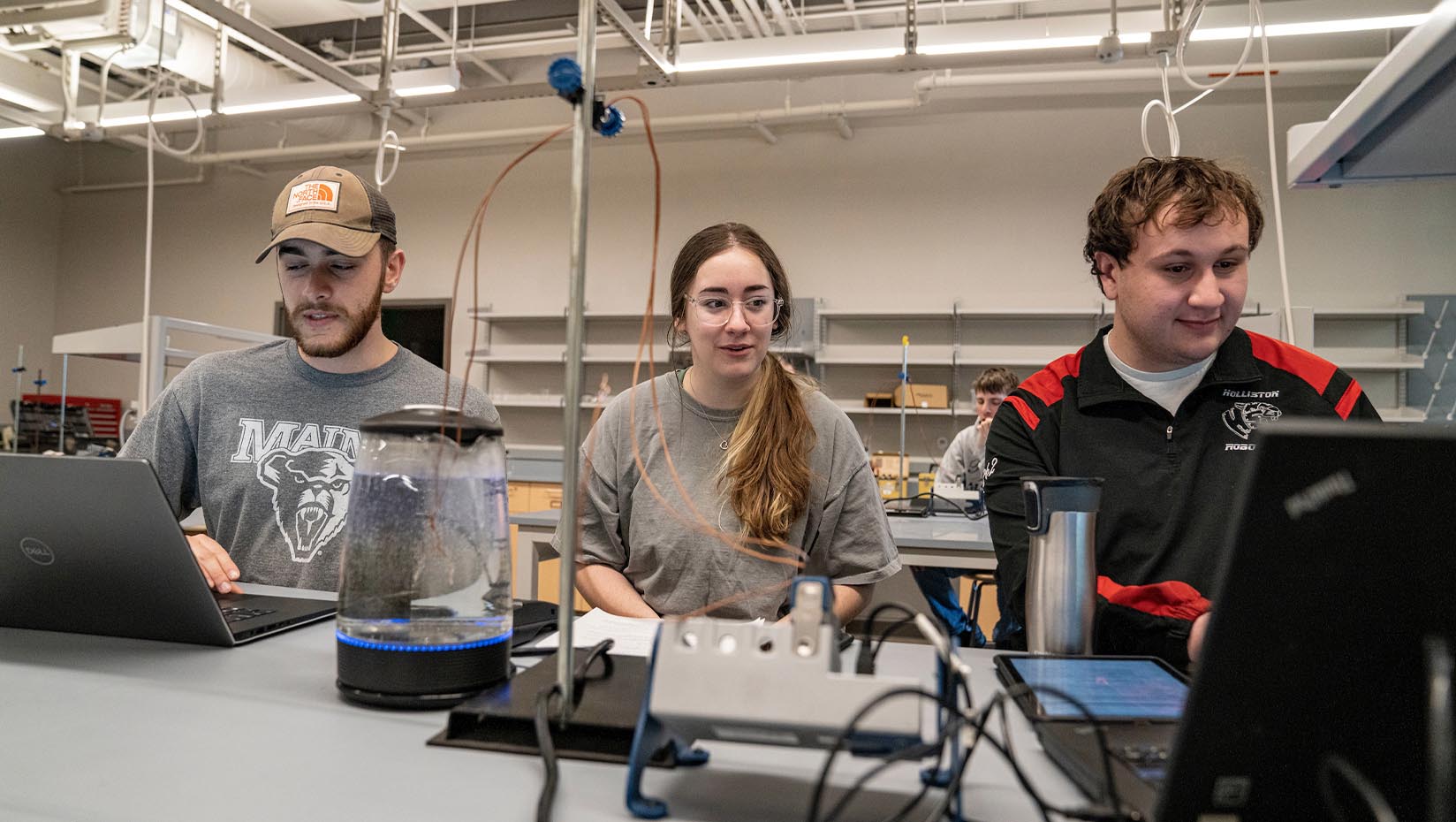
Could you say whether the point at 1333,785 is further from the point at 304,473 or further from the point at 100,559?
the point at 304,473

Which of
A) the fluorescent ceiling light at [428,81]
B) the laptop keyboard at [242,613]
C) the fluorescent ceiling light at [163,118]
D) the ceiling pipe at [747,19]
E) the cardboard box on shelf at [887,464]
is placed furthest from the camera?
the cardboard box on shelf at [887,464]

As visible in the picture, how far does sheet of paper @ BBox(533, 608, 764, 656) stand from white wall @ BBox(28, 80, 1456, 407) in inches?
197

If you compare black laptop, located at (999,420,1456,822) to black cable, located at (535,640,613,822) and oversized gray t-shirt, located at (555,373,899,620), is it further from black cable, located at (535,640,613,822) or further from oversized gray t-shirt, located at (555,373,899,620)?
oversized gray t-shirt, located at (555,373,899,620)

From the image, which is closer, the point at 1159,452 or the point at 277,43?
the point at 1159,452

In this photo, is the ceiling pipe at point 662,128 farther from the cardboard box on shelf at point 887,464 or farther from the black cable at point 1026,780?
the black cable at point 1026,780

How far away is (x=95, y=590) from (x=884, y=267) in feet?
18.3

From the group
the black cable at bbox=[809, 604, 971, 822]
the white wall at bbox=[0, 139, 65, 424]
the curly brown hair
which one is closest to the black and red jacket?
the curly brown hair

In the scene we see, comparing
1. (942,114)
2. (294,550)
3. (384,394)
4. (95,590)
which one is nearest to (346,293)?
(384,394)

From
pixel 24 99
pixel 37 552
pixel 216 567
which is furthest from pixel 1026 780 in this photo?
pixel 24 99

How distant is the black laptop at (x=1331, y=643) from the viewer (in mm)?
432

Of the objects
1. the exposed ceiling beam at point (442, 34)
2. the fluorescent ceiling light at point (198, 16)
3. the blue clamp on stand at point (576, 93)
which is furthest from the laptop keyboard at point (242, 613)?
the exposed ceiling beam at point (442, 34)

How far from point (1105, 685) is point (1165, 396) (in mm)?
749

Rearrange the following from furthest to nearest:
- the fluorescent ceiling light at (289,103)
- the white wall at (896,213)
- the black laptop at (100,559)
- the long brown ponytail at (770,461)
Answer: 1. the white wall at (896,213)
2. the fluorescent ceiling light at (289,103)
3. the long brown ponytail at (770,461)
4. the black laptop at (100,559)

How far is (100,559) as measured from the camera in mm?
925
